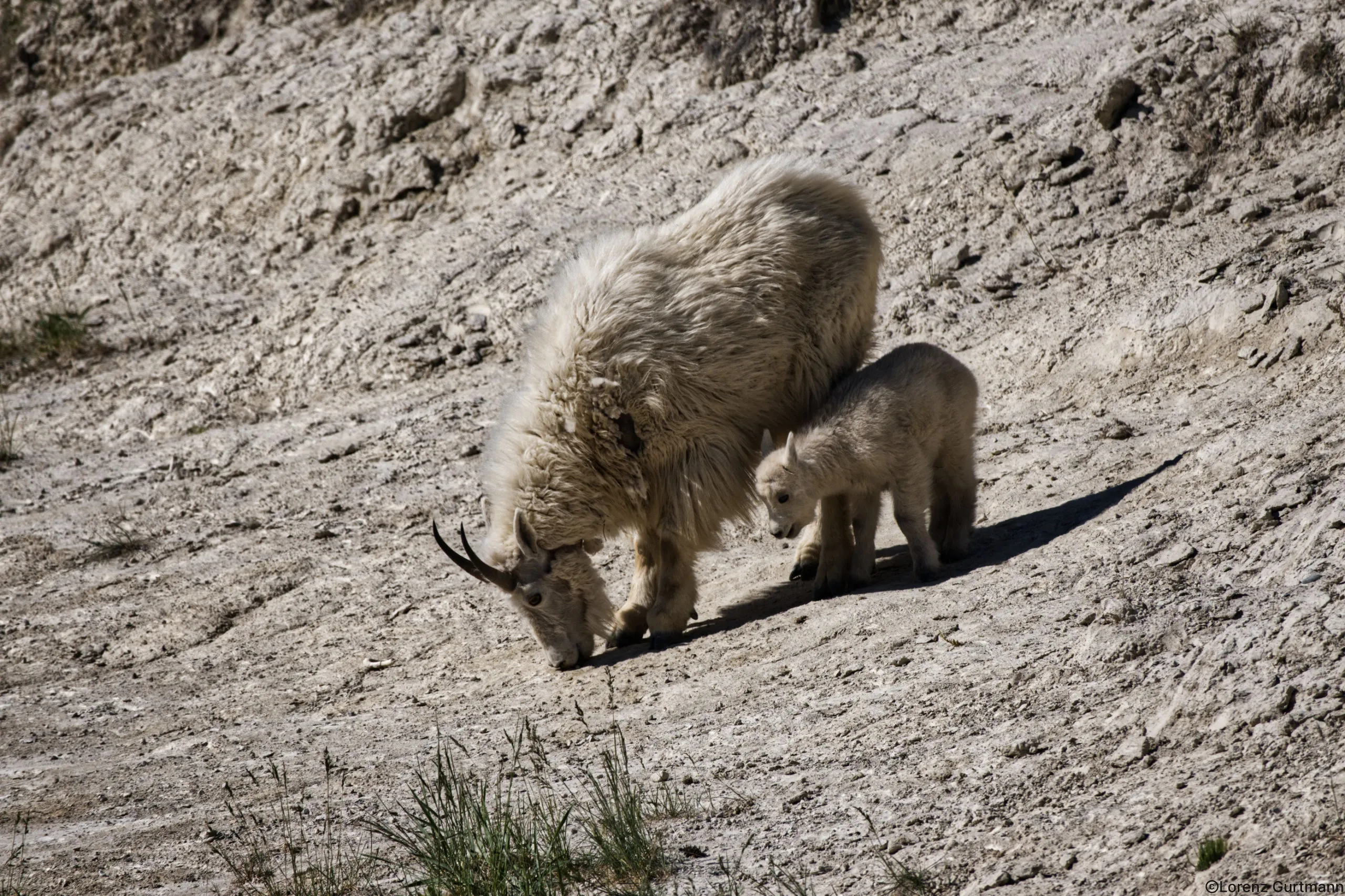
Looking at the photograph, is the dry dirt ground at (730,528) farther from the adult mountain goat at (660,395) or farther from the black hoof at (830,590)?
the adult mountain goat at (660,395)

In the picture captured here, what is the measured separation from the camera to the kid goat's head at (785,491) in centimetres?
734

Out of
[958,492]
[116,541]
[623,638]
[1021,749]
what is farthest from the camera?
[116,541]

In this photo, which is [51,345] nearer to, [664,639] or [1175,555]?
[664,639]

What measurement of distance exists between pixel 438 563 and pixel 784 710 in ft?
14.6

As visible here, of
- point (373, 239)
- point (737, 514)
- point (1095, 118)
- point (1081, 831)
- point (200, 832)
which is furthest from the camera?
point (373, 239)

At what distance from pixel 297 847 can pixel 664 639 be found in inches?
113

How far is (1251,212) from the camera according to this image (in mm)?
10656

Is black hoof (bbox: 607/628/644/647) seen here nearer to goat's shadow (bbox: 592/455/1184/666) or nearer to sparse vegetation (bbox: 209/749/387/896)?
goat's shadow (bbox: 592/455/1184/666)

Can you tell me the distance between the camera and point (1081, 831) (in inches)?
167

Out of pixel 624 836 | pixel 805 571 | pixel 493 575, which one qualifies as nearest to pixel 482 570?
pixel 493 575

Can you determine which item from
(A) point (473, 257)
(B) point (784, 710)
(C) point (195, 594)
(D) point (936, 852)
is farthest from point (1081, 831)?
(A) point (473, 257)

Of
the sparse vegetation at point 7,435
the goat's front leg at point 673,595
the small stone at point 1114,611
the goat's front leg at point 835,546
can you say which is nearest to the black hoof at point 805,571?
the goat's front leg at point 835,546

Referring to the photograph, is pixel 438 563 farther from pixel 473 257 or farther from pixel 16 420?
pixel 16 420

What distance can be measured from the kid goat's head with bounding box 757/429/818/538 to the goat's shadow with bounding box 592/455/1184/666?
A: 1.75 feet
